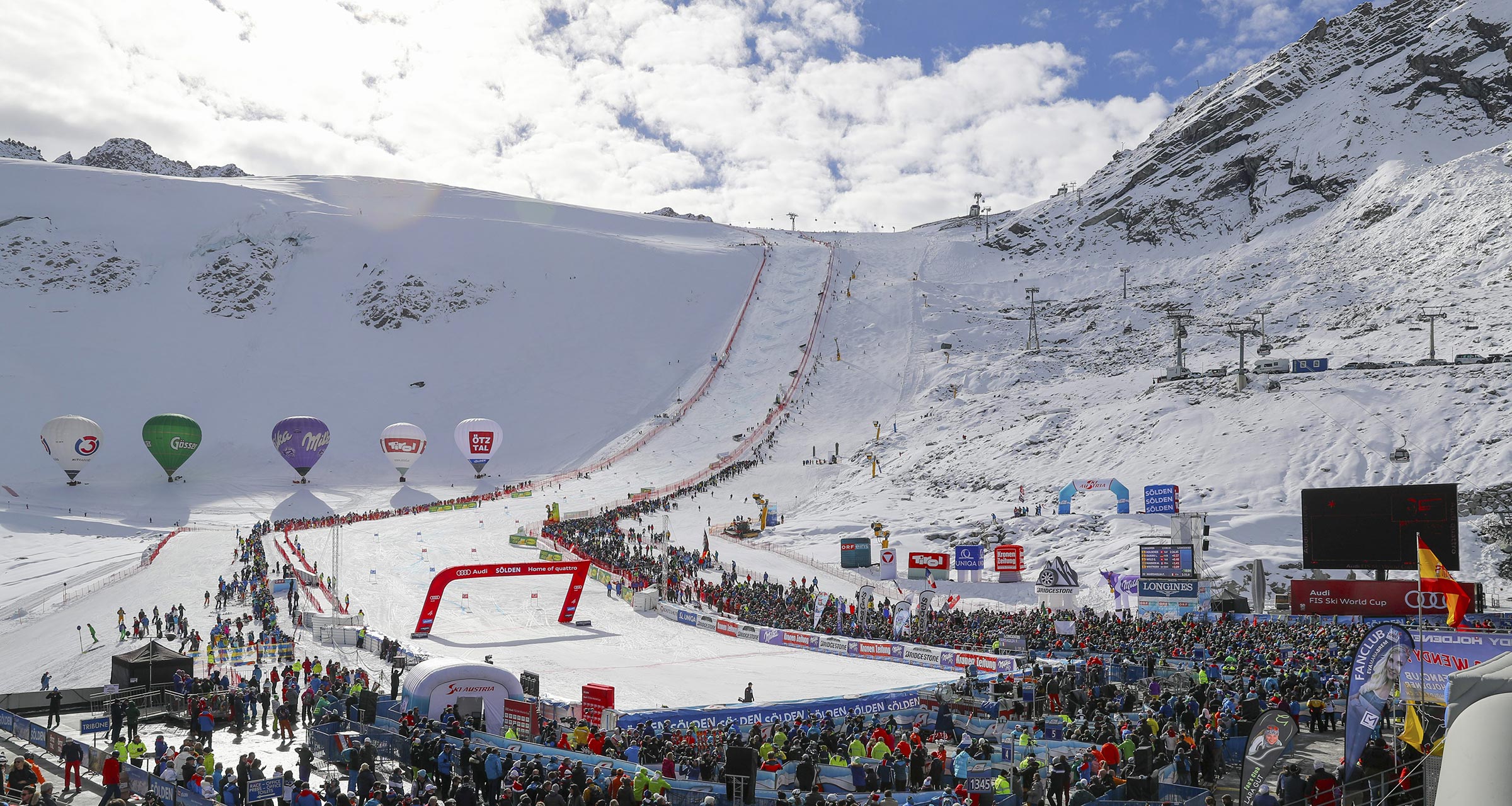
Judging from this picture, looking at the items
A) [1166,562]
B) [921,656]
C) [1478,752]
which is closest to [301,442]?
[921,656]

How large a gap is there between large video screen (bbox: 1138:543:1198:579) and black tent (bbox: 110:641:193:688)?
2727 cm

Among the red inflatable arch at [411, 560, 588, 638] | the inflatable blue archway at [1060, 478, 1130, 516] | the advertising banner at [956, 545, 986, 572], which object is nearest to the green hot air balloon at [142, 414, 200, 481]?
the red inflatable arch at [411, 560, 588, 638]

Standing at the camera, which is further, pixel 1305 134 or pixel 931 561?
pixel 1305 134

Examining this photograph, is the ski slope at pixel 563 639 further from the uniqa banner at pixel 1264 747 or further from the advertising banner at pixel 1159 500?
the advertising banner at pixel 1159 500

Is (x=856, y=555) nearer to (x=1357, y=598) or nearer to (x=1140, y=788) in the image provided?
(x=1357, y=598)

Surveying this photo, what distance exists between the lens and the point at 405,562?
143ft

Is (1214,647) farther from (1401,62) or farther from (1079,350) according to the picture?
(1401,62)

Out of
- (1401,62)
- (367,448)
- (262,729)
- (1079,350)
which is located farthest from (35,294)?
(1401,62)

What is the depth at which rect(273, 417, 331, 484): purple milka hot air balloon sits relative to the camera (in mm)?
71938

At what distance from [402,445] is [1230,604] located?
5604 cm

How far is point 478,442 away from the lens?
7519cm

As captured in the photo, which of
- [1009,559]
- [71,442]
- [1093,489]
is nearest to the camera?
[1009,559]

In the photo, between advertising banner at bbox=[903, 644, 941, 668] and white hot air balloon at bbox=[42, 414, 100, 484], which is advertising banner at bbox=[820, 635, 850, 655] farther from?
white hot air balloon at bbox=[42, 414, 100, 484]

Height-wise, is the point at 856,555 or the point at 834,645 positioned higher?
the point at 856,555
